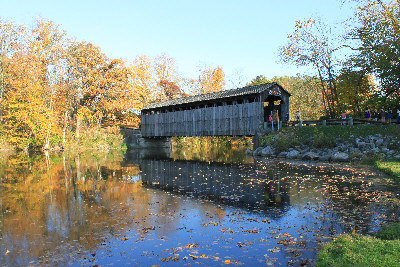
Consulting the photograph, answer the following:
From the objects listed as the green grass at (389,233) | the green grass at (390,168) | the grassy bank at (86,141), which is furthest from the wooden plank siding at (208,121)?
the green grass at (389,233)

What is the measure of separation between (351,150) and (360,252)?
17.9 m

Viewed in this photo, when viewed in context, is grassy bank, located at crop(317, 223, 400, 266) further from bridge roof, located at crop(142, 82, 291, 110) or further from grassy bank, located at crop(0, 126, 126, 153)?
grassy bank, located at crop(0, 126, 126, 153)

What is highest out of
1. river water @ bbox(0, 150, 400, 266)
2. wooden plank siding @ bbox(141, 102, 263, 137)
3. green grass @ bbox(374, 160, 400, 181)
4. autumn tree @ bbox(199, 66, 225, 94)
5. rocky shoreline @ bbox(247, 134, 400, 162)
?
autumn tree @ bbox(199, 66, 225, 94)

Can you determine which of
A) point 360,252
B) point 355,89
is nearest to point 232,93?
point 355,89

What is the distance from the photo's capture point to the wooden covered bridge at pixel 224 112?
27.7 metres

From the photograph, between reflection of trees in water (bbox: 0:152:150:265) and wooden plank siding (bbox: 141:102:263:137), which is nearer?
reflection of trees in water (bbox: 0:152:150:265)

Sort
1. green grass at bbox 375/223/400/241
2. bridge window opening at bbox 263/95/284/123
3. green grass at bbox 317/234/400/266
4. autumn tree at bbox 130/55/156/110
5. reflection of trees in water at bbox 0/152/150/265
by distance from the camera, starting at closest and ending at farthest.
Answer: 1. green grass at bbox 317/234/400/266
2. green grass at bbox 375/223/400/241
3. reflection of trees in water at bbox 0/152/150/265
4. bridge window opening at bbox 263/95/284/123
5. autumn tree at bbox 130/55/156/110

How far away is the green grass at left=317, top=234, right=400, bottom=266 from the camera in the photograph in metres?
4.39

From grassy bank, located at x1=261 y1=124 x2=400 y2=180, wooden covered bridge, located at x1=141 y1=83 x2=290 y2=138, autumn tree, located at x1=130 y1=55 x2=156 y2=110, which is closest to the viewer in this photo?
grassy bank, located at x1=261 y1=124 x2=400 y2=180

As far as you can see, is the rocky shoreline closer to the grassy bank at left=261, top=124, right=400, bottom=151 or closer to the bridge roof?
the grassy bank at left=261, top=124, right=400, bottom=151

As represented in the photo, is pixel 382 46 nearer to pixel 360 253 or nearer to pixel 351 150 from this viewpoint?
pixel 351 150

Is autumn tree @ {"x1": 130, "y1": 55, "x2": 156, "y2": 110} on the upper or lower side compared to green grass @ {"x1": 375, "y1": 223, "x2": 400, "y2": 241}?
upper

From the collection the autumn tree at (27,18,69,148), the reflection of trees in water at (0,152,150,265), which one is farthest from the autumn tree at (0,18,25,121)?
the reflection of trees in water at (0,152,150,265)

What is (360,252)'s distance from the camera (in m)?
4.75
